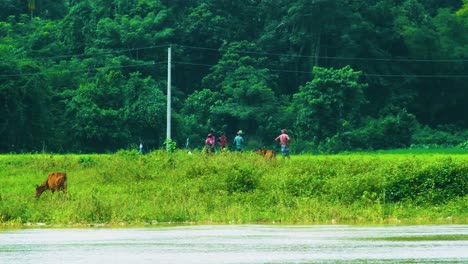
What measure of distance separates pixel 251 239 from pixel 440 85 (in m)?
64.4

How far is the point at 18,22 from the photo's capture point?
82.8m

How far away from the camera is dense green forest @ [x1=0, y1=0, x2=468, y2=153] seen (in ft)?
225

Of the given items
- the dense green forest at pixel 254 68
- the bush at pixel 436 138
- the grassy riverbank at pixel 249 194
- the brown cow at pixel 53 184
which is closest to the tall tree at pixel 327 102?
the dense green forest at pixel 254 68

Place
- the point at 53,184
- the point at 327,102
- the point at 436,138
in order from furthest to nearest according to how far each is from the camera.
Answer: the point at 436,138 < the point at 327,102 < the point at 53,184

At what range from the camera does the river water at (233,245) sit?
1506cm

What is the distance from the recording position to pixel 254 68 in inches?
3034

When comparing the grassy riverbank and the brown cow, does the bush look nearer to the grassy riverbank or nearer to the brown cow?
the grassy riverbank

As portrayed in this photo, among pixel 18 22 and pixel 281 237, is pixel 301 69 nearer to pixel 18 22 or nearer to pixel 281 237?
pixel 18 22

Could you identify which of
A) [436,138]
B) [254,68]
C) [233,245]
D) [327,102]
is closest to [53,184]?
[233,245]

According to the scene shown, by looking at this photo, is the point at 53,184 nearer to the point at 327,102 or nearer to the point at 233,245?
the point at 233,245

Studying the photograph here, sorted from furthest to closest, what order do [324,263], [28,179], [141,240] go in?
[28,179] → [141,240] → [324,263]

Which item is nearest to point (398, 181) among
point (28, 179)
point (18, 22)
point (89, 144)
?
point (28, 179)

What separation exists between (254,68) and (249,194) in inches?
1937

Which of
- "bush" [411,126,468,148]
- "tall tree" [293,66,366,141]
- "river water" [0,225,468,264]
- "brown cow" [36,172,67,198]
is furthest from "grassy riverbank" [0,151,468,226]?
"bush" [411,126,468,148]
